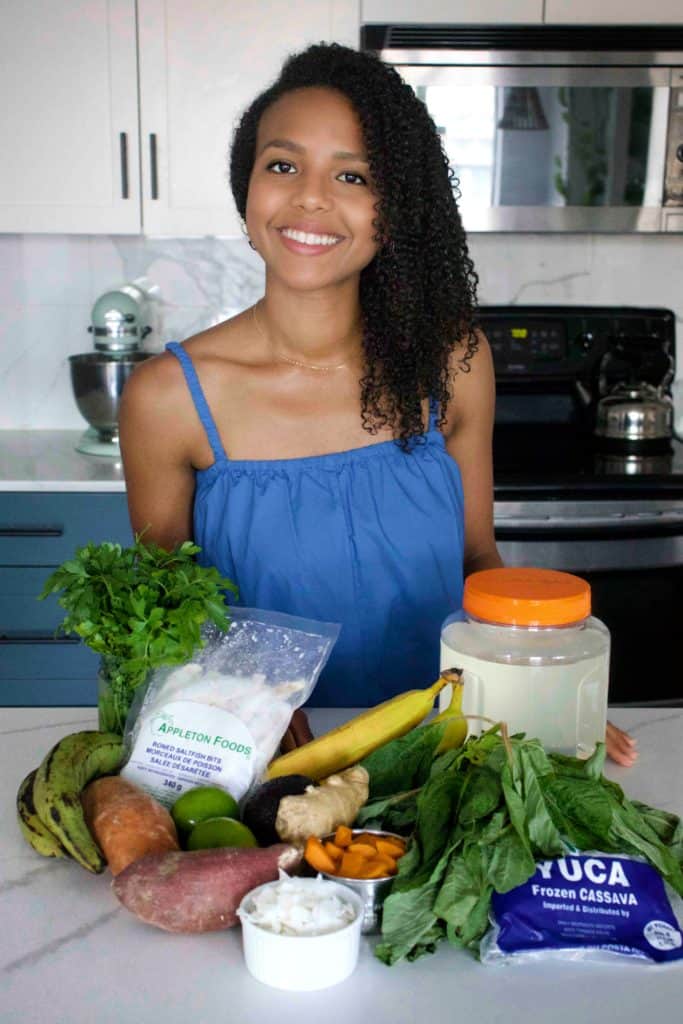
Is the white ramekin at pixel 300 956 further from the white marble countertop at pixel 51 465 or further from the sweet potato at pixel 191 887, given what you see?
the white marble countertop at pixel 51 465

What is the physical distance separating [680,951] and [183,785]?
462 mm

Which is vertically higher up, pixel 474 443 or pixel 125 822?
pixel 474 443

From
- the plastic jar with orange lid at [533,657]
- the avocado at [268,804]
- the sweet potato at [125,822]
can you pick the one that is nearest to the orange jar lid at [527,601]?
the plastic jar with orange lid at [533,657]

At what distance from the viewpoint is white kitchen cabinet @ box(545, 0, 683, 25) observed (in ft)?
9.11

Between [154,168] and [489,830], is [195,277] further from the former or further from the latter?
[489,830]

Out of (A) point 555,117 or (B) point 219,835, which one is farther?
(A) point 555,117

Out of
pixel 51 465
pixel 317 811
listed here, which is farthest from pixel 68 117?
pixel 317 811

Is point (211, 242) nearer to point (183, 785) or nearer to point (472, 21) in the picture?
point (472, 21)

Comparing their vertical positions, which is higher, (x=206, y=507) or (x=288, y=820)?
(x=206, y=507)

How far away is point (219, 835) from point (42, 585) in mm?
1905

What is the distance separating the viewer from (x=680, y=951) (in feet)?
3.10

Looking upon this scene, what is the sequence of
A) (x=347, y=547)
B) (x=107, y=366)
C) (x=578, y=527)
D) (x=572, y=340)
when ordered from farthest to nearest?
1. (x=572, y=340)
2. (x=107, y=366)
3. (x=578, y=527)
4. (x=347, y=547)

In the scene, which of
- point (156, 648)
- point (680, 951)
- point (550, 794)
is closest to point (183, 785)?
point (156, 648)

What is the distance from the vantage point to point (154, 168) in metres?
2.91
